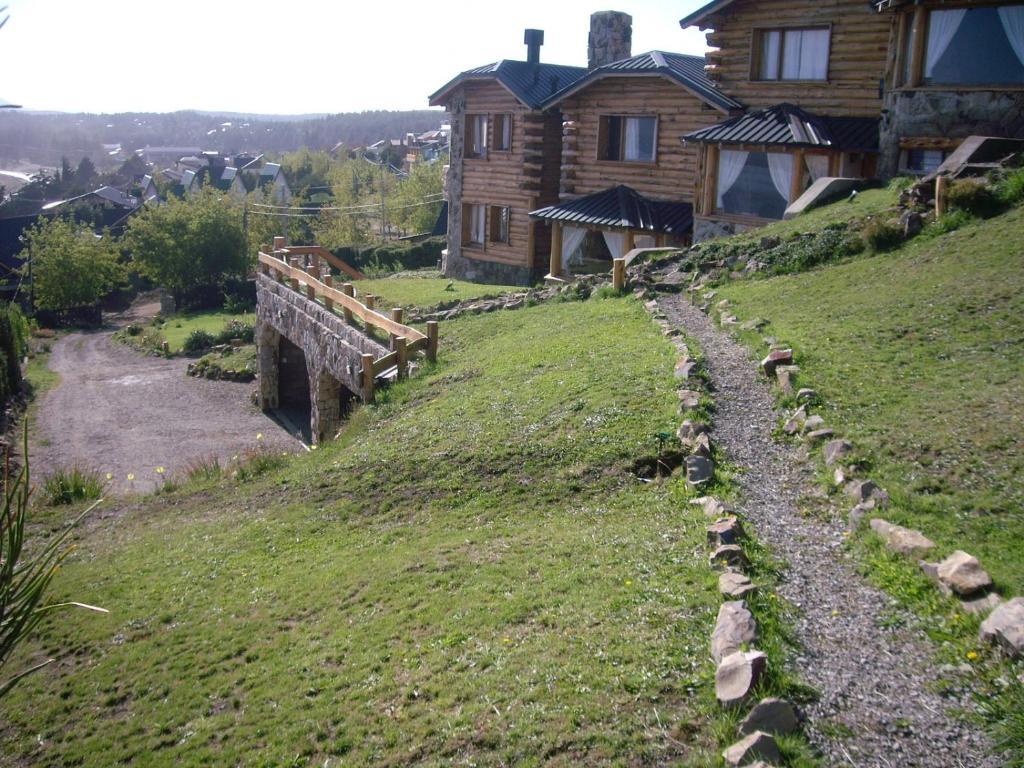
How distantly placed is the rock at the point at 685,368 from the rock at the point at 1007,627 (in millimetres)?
6852

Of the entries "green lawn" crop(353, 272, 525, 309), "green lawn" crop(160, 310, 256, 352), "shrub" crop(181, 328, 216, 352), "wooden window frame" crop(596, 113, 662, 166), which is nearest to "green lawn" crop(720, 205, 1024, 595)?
"green lawn" crop(353, 272, 525, 309)

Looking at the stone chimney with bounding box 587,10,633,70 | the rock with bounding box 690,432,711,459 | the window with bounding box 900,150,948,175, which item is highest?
the stone chimney with bounding box 587,10,633,70

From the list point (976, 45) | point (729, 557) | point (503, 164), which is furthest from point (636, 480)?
point (503, 164)

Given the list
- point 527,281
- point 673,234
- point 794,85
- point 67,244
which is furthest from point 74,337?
point 794,85

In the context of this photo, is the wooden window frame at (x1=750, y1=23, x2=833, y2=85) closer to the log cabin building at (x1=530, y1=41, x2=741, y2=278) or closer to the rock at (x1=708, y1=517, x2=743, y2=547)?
the log cabin building at (x1=530, y1=41, x2=741, y2=278)

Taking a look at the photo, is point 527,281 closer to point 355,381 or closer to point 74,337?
point 355,381

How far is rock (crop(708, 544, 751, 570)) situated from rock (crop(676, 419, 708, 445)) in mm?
2869

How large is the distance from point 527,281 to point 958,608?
28.2 m

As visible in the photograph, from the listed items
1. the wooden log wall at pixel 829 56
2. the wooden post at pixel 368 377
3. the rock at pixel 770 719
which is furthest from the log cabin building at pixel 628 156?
the rock at pixel 770 719

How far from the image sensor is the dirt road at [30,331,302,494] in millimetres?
22844

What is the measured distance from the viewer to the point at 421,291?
3084 centimetres

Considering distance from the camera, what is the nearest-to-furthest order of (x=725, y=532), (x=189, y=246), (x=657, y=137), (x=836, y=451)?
(x=725, y=532) < (x=836, y=451) < (x=657, y=137) < (x=189, y=246)

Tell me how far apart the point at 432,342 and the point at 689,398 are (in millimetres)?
7780

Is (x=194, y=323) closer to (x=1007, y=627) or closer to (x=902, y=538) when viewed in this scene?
(x=902, y=538)
